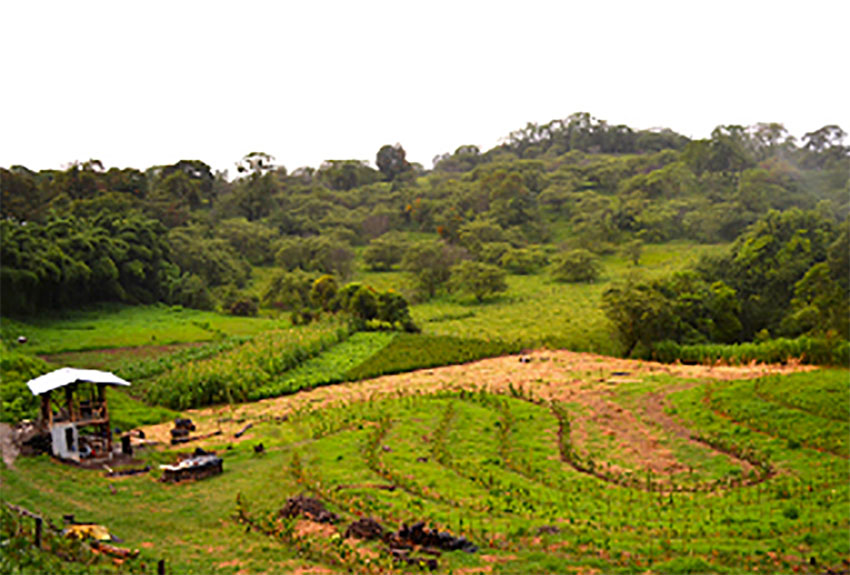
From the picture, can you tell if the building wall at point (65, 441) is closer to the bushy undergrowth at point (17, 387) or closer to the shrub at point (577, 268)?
the bushy undergrowth at point (17, 387)

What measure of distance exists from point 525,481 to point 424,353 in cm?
1794

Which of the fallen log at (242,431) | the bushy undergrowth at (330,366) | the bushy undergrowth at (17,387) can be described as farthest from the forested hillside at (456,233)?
the fallen log at (242,431)

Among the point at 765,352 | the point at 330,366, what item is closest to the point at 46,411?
the point at 330,366

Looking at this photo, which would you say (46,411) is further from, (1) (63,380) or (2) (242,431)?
(2) (242,431)

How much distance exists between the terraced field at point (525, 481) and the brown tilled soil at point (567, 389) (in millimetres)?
126

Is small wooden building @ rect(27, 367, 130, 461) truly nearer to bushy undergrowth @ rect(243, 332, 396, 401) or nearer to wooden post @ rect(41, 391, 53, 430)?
wooden post @ rect(41, 391, 53, 430)

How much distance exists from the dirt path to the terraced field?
0.20 metres

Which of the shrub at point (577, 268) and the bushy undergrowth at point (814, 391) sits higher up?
the shrub at point (577, 268)

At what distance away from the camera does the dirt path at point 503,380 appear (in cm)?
2373

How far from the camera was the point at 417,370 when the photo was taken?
31.6 metres

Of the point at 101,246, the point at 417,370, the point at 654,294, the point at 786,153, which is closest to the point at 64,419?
the point at 417,370

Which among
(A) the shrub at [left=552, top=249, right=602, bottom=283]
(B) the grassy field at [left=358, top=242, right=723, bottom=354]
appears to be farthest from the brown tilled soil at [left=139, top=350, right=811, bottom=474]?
(A) the shrub at [left=552, top=249, right=602, bottom=283]

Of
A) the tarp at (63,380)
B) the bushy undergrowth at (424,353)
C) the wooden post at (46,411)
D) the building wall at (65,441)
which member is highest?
the tarp at (63,380)

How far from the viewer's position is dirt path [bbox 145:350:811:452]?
23.7 metres
